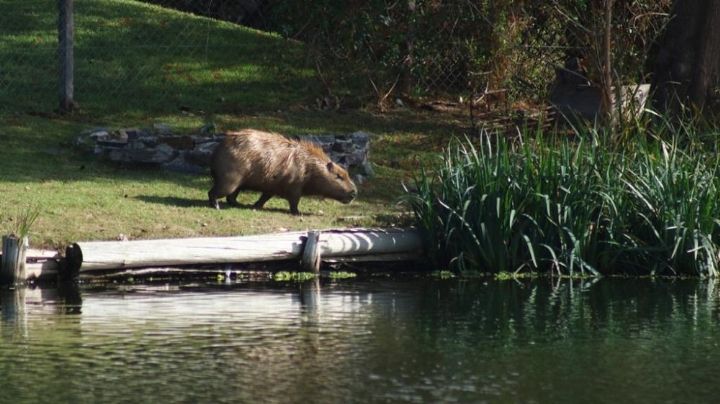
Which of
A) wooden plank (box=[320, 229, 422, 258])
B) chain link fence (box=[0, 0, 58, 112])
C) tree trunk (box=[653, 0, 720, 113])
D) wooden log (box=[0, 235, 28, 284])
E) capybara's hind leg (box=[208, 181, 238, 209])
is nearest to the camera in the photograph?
wooden log (box=[0, 235, 28, 284])

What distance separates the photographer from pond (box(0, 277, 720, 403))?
764 centimetres

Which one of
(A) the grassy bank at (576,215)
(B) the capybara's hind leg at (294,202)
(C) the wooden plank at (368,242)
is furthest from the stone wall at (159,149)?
(A) the grassy bank at (576,215)

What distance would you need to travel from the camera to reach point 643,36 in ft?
56.9

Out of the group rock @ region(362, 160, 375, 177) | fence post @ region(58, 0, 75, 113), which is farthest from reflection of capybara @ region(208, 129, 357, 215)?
fence post @ region(58, 0, 75, 113)

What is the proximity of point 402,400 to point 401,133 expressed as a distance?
10213 mm

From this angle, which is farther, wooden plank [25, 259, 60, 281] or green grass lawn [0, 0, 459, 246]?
green grass lawn [0, 0, 459, 246]

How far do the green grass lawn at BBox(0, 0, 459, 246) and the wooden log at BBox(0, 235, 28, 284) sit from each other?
78cm

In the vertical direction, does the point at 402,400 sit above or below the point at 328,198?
below

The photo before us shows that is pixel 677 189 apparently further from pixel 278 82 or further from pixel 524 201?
pixel 278 82

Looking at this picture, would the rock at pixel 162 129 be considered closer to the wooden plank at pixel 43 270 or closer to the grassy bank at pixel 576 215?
the grassy bank at pixel 576 215

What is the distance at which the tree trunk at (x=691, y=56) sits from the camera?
54.0 ft

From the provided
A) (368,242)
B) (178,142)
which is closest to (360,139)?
(178,142)

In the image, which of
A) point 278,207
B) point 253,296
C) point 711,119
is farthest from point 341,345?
point 711,119

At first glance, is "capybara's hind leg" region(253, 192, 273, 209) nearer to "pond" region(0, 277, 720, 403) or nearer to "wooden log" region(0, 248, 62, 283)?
"pond" region(0, 277, 720, 403)
